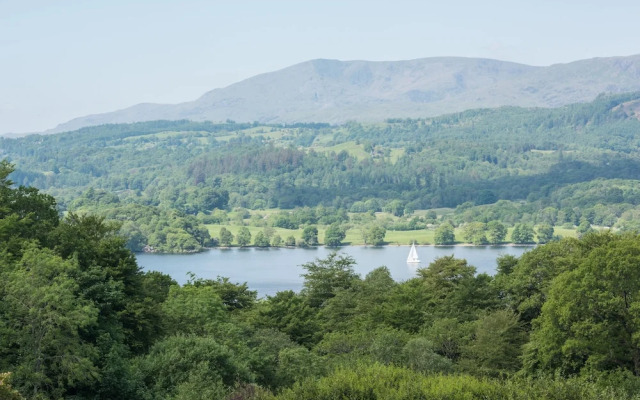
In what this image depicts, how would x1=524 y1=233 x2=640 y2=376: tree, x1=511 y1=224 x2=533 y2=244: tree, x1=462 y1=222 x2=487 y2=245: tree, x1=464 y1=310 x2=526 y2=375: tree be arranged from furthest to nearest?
x1=462 y1=222 x2=487 y2=245: tree → x1=511 y1=224 x2=533 y2=244: tree → x1=464 y1=310 x2=526 y2=375: tree → x1=524 y1=233 x2=640 y2=376: tree

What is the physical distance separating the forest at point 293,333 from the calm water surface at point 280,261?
53110mm

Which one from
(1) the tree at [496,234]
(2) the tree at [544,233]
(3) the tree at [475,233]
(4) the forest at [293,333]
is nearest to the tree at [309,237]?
(3) the tree at [475,233]

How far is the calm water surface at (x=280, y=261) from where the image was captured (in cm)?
10869

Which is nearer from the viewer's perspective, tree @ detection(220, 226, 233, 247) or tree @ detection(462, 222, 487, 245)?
tree @ detection(462, 222, 487, 245)

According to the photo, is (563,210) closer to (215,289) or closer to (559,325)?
(215,289)

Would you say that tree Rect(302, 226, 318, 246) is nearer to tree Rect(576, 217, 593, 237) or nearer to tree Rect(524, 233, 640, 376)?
tree Rect(576, 217, 593, 237)

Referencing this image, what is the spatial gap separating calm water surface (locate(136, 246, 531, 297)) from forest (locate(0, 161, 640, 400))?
5311cm

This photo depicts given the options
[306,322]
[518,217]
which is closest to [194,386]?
[306,322]

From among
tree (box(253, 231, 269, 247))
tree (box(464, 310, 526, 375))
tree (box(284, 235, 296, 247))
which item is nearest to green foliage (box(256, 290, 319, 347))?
tree (box(464, 310, 526, 375))

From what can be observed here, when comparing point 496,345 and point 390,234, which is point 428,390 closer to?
point 496,345

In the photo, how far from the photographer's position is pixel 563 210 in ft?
620

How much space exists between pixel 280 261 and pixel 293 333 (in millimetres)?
91238

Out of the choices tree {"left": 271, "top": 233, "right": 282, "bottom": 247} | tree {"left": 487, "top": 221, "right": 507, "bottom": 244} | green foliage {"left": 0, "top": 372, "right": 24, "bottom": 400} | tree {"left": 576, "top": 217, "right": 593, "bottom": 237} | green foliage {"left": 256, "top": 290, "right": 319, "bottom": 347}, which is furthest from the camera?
tree {"left": 576, "top": 217, "right": 593, "bottom": 237}

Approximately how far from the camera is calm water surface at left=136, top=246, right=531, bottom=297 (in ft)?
357
